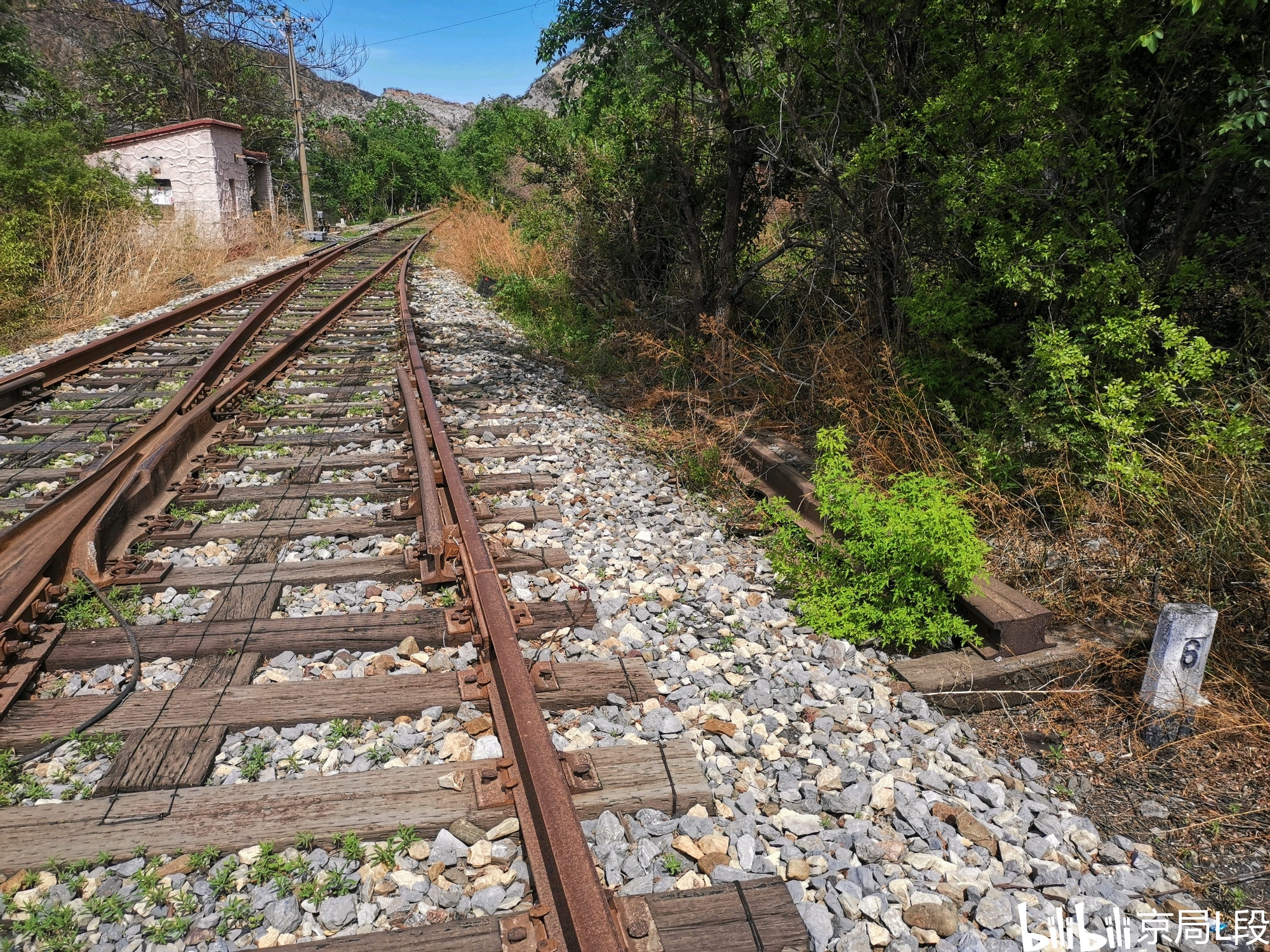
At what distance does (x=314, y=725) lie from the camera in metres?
2.60

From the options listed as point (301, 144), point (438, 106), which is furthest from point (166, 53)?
point (438, 106)

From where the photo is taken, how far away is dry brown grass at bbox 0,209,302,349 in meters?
9.90

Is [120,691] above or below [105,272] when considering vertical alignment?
below

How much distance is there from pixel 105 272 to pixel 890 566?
12.4 metres

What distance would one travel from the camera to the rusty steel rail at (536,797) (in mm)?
1759

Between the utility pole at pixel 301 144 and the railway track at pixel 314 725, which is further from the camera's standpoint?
the utility pole at pixel 301 144

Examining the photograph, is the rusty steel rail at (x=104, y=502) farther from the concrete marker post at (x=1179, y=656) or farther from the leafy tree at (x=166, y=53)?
the leafy tree at (x=166, y=53)

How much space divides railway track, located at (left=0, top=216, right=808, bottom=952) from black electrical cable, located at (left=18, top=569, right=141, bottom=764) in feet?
0.05

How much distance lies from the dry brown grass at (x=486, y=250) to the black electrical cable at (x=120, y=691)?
34.1 feet

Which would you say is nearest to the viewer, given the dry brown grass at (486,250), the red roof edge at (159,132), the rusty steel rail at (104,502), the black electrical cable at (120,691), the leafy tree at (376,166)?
the black electrical cable at (120,691)

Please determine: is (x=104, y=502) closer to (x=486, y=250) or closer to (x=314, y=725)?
(x=314, y=725)

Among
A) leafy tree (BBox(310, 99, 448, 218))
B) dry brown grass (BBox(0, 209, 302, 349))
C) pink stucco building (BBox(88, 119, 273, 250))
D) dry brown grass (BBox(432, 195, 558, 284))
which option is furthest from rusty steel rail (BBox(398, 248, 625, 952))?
leafy tree (BBox(310, 99, 448, 218))

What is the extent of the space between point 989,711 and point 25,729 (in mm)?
3392

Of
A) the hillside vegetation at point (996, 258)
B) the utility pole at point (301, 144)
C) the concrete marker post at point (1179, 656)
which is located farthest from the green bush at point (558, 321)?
the utility pole at point (301, 144)
